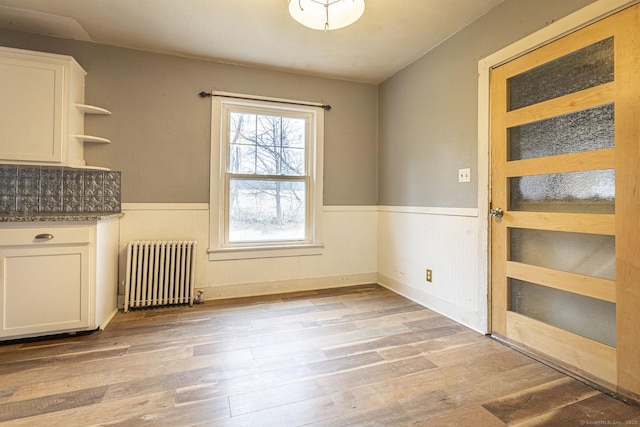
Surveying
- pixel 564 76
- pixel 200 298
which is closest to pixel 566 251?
pixel 564 76

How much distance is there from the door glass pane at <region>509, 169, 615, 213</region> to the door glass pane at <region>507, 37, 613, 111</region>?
1.62 ft

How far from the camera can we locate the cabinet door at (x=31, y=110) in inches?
88.5

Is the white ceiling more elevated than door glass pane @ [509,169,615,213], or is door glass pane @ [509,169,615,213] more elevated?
the white ceiling

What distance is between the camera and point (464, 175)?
2473mm

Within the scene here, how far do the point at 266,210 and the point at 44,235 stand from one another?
1781 mm

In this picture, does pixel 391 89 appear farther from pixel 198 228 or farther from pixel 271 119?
pixel 198 228

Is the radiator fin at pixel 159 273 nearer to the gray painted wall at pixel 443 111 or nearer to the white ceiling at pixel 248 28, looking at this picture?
the white ceiling at pixel 248 28

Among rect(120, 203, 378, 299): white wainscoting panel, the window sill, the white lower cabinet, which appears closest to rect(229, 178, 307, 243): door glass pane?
the window sill

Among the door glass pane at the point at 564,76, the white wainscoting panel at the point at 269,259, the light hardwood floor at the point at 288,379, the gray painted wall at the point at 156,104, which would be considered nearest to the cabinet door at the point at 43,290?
the light hardwood floor at the point at 288,379

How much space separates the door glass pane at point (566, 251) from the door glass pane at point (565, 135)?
496 mm

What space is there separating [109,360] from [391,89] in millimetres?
3439

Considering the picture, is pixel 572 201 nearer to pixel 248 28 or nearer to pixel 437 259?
pixel 437 259

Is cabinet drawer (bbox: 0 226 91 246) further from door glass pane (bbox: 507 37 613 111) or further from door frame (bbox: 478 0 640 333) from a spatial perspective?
door glass pane (bbox: 507 37 613 111)

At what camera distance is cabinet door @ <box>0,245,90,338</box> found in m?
2.04
